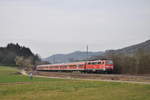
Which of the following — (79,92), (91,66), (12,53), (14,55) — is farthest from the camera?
(12,53)

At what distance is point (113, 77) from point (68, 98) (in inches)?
735

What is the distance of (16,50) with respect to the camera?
502 feet

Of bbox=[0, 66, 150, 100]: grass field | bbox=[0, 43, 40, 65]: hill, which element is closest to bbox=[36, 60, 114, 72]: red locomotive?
bbox=[0, 66, 150, 100]: grass field

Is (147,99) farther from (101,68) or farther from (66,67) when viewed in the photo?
(66,67)

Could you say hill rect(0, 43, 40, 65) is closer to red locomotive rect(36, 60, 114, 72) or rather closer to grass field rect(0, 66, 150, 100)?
red locomotive rect(36, 60, 114, 72)

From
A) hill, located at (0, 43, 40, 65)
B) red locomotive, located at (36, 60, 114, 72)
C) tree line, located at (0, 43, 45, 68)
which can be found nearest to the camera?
red locomotive, located at (36, 60, 114, 72)

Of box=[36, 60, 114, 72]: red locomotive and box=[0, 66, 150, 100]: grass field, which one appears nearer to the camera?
box=[0, 66, 150, 100]: grass field

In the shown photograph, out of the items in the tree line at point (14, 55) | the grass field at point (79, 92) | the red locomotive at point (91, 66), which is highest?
the tree line at point (14, 55)

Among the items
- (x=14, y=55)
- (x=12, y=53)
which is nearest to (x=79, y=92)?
(x=14, y=55)

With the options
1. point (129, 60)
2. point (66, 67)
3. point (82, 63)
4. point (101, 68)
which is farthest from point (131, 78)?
point (66, 67)

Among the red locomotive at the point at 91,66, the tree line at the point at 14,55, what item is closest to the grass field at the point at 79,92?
the red locomotive at the point at 91,66

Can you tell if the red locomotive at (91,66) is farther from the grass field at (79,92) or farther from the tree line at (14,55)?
the tree line at (14,55)

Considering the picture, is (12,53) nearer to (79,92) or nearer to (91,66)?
(91,66)

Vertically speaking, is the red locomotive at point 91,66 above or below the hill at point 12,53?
below
